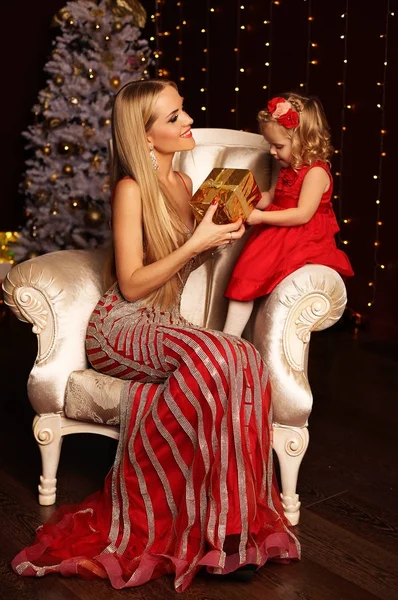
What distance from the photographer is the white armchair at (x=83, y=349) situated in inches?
88.0

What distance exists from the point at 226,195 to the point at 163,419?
651 mm

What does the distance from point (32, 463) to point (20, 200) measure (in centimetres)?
364

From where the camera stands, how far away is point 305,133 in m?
2.47

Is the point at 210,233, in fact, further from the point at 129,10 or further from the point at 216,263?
the point at 129,10

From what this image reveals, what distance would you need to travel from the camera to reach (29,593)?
1.94 metres

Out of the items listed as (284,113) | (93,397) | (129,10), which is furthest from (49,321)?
(129,10)

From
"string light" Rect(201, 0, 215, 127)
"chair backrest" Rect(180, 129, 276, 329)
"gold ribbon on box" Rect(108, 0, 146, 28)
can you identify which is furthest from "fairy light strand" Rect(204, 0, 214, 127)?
"chair backrest" Rect(180, 129, 276, 329)

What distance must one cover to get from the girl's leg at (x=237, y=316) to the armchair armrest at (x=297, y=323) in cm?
32

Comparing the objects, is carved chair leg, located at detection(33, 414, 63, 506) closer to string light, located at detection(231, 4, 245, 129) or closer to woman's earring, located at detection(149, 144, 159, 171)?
woman's earring, located at detection(149, 144, 159, 171)

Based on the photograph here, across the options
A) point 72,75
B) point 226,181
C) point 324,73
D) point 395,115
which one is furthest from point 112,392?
point 72,75

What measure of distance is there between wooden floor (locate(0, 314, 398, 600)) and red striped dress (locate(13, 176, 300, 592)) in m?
0.05

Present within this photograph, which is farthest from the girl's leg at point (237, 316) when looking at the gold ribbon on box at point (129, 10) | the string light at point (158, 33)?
the string light at point (158, 33)

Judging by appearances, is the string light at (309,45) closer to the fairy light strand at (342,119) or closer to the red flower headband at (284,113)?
the fairy light strand at (342,119)

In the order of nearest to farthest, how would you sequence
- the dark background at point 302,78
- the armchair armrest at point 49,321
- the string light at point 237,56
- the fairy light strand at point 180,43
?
1. the armchair armrest at point 49,321
2. the dark background at point 302,78
3. the string light at point 237,56
4. the fairy light strand at point 180,43
